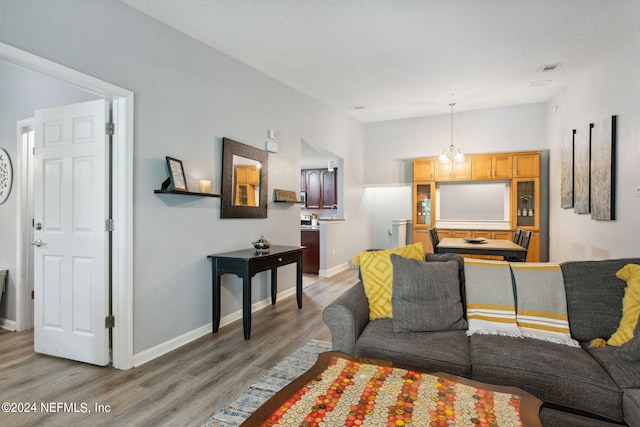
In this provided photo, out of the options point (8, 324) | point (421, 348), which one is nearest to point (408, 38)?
point (421, 348)

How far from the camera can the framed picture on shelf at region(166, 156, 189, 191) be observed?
2.90m

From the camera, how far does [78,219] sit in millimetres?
2748

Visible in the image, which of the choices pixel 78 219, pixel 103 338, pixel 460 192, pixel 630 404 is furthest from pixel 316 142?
pixel 630 404

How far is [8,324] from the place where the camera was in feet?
11.5

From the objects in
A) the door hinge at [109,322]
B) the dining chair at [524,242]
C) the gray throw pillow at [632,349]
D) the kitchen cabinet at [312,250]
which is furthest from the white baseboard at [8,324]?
the dining chair at [524,242]

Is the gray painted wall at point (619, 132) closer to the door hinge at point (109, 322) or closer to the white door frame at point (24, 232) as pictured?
the door hinge at point (109, 322)

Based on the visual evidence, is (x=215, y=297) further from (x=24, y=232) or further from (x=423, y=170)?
(x=423, y=170)

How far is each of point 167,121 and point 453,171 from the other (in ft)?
17.2

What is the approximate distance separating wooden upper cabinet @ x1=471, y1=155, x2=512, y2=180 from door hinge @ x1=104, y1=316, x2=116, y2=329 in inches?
236

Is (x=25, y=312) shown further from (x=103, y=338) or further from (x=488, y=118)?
(x=488, y=118)

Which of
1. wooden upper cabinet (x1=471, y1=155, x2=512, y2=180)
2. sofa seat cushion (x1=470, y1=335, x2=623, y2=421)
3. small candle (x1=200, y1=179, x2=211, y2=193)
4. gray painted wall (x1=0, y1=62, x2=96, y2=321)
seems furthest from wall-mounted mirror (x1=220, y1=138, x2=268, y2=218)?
wooden upper cabinet (x1=471, y1=155, x2=512, y2=180)

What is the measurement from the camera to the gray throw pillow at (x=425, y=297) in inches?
84.7

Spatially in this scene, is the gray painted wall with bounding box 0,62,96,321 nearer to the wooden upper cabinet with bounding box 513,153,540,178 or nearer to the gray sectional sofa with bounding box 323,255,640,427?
the gray sectional sofa with bounding box 323,255,640,427

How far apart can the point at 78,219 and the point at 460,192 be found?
6.09 metres
